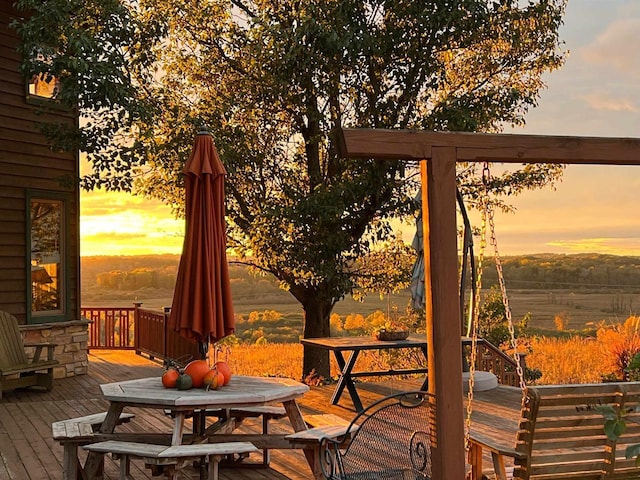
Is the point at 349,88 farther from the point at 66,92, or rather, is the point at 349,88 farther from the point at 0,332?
the point at 0,332

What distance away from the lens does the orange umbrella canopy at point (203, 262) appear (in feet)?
18.0

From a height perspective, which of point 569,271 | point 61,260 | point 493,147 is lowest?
point 569,271

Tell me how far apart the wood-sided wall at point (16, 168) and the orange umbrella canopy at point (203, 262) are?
502cm

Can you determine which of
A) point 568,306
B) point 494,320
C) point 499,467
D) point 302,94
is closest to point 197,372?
point 499,467

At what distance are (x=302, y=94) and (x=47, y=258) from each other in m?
4.17

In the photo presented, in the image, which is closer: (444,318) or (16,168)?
(444,318)

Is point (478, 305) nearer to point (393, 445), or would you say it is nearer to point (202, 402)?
point (393, 445)

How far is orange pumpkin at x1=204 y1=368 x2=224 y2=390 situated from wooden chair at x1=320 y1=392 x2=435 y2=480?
42.2 inches

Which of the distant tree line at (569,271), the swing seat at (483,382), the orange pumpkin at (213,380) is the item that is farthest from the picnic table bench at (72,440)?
the distant tree line at (569,271)

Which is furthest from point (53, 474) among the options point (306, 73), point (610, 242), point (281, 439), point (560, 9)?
point (610, 242)

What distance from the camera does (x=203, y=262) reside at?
554 cm

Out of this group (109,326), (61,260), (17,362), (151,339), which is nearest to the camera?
(17,362)

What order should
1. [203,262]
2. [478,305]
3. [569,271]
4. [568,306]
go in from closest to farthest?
[478,305], [203,262], [568,306], [569,271]

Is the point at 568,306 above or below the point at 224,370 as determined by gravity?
below
